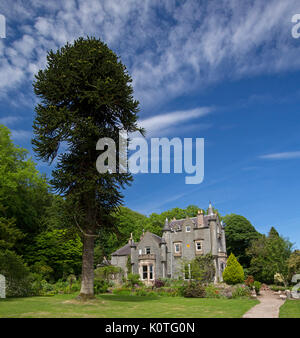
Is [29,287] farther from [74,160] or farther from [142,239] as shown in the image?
[142,239]

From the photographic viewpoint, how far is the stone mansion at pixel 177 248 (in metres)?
35.5

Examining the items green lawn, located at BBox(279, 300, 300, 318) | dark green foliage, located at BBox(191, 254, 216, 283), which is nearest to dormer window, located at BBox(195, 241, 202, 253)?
dark green foliage, located at BBox(191, 254, 216, 283)

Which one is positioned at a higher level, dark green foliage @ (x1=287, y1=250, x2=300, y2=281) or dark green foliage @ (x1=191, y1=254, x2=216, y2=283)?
dark green foliage @ (x1=287, y1=250, x2=300, y2=281)

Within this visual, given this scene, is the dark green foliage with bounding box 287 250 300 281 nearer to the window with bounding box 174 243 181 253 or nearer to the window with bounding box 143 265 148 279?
the window with bounding box 174 243 181 253

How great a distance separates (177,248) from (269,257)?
42.9 ft

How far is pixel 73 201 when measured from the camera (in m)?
17.1

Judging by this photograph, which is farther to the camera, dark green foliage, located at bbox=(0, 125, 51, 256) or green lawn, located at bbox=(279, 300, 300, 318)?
dark green foliage, located at bbox=(0, 125, 51, 256)

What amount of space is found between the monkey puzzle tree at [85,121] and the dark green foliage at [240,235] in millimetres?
33435

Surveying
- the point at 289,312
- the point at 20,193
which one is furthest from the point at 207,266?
the point at 20,193

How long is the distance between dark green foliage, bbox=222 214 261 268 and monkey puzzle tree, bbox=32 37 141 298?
33435mm

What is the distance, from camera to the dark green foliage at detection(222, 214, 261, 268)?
1839 inches
